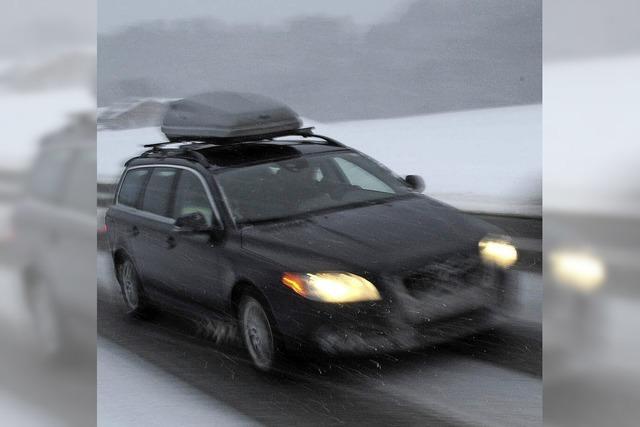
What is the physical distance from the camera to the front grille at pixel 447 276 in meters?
3.02

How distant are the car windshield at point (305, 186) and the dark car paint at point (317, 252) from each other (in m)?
0.04

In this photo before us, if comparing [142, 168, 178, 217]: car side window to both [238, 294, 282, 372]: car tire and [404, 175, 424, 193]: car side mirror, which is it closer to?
[238, 294, 282, 372]: car tire

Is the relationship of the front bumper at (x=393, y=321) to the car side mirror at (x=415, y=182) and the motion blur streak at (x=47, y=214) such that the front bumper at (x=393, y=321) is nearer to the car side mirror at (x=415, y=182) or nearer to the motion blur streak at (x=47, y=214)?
the car side mirror at (x=415, y=182)

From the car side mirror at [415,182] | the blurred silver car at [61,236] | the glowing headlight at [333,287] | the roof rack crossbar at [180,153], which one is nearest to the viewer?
the glowing headlight at [333,287]

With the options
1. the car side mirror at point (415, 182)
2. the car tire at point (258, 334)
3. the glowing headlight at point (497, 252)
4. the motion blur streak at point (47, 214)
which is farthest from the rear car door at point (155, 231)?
Answer: the glowing headlight at point (497, 252)

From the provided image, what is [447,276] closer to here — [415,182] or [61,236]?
[415,182]

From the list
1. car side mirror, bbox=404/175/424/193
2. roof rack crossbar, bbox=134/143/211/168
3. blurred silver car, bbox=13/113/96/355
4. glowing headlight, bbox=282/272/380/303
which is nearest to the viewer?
glowing headlight, bbox=282/272/380/303

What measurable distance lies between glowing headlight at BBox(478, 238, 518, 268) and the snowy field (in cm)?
14

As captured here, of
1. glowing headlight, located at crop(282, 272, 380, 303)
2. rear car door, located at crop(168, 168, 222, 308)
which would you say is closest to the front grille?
glowing headlight, located at crop(282, 272, 380, 303)

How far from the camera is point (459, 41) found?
3102 millimetres

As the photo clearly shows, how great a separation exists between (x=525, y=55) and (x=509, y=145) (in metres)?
0.39

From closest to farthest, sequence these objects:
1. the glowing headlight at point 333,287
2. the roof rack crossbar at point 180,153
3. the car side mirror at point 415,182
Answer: the glowing headlight at point 333,287, the car side mirror at point 415,182, the roof rack crossbar at point 180,153

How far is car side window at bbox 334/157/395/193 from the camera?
10.3 ft

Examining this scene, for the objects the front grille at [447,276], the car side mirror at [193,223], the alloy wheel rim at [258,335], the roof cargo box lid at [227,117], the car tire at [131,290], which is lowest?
the alloy wheel rim at [258,335]
